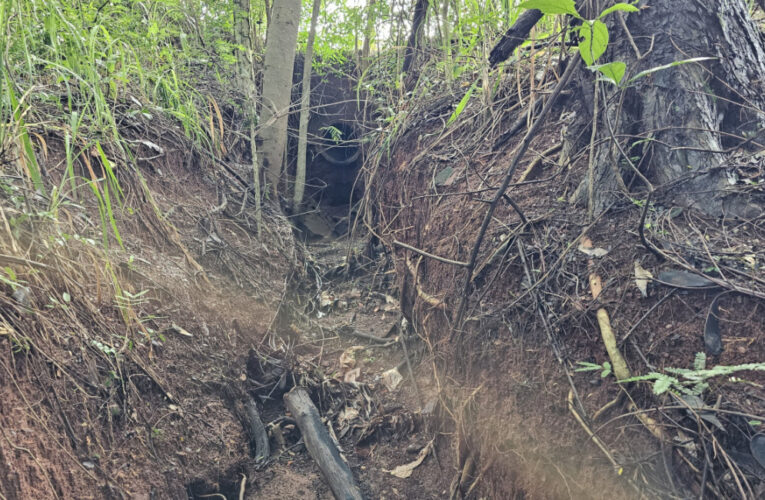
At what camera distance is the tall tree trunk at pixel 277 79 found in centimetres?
424

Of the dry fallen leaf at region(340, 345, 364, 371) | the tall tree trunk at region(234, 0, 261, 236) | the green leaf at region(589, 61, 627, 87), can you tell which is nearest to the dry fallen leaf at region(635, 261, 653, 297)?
the green leaf at region(589, 61, 627, 87)

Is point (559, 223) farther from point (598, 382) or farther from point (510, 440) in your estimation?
point (510, 440)

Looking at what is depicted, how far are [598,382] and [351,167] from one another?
4.72 meters

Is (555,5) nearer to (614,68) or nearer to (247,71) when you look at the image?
(614,68)

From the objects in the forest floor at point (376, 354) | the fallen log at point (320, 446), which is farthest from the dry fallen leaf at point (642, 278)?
the fallen log at point (320, 446)

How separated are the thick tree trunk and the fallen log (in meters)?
1.75

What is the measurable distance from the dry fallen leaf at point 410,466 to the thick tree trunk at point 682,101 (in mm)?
1520

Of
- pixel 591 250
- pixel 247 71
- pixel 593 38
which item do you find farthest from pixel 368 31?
pixel 593 38

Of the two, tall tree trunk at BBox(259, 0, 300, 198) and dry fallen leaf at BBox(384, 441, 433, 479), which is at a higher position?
tall tree trunk at BBox(259, 0, 300, 198)

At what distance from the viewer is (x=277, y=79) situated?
14.2ft

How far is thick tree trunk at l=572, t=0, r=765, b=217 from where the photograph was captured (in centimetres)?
176

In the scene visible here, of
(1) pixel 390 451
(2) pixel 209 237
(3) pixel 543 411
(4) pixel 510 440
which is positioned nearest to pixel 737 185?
(3) pixel 543 411

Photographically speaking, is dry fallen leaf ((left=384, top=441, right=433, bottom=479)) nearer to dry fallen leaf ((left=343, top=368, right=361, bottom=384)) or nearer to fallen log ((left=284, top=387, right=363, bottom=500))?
fallen log ((left=284, top=387, right=363, bottom=500))

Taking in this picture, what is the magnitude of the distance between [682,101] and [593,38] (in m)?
0.84
